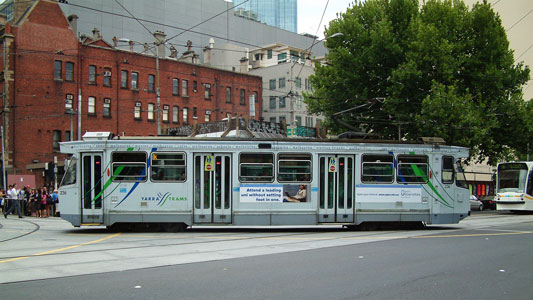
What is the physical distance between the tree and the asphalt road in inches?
554

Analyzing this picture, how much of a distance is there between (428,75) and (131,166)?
1930 centimetres

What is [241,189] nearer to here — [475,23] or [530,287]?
[530,287]

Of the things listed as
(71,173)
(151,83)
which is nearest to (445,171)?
(71,173)

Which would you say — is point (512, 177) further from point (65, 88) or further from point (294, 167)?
point (65, 88)

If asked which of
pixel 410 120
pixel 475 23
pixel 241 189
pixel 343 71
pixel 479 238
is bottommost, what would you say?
pixel 479 238

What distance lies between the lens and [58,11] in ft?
156

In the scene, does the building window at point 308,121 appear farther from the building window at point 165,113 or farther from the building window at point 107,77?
the building window at point 107,77

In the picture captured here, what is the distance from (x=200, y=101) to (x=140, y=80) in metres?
8.03

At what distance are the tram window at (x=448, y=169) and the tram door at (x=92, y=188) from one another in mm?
11149

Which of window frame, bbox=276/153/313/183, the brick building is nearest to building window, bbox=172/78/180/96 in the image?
the brick building

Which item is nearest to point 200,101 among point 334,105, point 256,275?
point 334,105

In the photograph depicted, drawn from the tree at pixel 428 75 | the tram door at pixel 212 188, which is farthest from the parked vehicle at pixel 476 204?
the tram door at pixel 212 188

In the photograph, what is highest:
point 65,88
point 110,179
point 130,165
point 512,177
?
point 65,88

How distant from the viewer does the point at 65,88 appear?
4725cm
